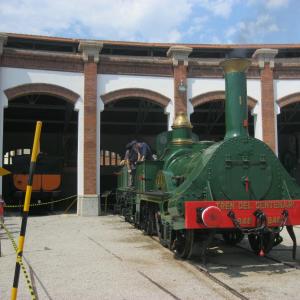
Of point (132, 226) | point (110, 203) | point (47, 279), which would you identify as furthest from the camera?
point (110, 203)

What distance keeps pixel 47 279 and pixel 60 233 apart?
579 cm

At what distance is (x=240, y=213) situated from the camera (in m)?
7.02

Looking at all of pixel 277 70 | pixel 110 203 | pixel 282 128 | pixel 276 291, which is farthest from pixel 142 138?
pixel 276 291

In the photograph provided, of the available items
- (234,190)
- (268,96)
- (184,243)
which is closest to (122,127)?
(268,96)

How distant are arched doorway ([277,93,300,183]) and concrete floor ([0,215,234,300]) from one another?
1538cm

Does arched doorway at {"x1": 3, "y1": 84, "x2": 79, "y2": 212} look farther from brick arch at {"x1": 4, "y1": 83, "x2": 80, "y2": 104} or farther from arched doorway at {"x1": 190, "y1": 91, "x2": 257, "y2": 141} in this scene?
arched doorway at {"x1": 190, "y1": 91, "x2": 257, "y2": 141}

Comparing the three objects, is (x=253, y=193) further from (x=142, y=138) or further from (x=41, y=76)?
(x=142, y=138)

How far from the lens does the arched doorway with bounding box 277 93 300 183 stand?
24566 millimetres

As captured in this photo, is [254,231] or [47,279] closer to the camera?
[47,279]

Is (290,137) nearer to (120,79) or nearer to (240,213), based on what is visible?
(120,79)

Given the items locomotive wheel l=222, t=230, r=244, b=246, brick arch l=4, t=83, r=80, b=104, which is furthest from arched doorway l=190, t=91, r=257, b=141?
locomotive wheel l=222, t=230, r=244, b=246

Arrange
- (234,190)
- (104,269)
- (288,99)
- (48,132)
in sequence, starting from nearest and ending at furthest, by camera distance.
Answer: (104,269)
(234,190)
(288,99)
(48,132)

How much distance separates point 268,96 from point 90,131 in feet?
25.3

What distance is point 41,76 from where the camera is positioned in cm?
1745
